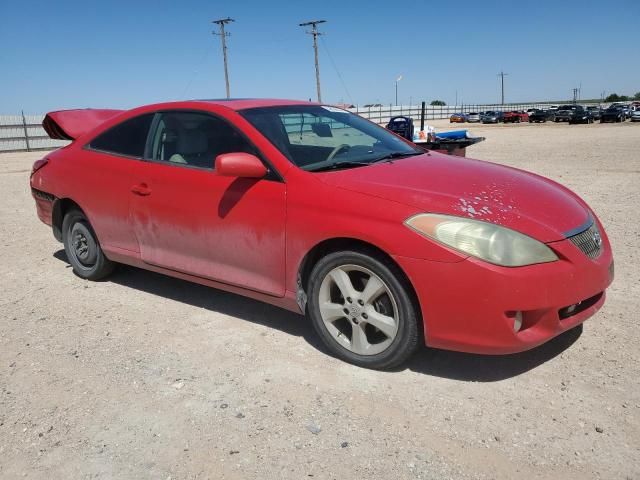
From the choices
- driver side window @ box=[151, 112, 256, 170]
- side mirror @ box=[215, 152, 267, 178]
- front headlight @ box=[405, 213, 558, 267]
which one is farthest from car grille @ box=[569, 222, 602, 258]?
driver side window @ box=[151, 112, 256, 170]

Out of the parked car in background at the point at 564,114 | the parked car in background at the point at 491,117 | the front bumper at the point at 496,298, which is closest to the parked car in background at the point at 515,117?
the parked car in background at the point at 491,117

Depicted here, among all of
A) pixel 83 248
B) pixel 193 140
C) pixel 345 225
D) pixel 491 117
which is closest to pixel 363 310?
pixel 345 225

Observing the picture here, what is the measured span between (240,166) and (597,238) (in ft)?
7.08

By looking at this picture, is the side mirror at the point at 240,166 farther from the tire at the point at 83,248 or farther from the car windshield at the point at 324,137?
the tire at the point at 83,248

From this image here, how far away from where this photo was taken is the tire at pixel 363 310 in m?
2.99

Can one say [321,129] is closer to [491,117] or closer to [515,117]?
[515,117]

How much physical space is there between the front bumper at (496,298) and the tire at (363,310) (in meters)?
0.11

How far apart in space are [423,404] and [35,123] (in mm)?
30538

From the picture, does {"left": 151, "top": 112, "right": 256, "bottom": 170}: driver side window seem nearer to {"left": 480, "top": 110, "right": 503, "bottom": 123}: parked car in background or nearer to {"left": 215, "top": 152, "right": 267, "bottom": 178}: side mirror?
{"left": 215, "top": 152, "right": 267, "bottom": 178}: side mirror

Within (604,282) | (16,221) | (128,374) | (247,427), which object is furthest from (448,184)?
(16,221)

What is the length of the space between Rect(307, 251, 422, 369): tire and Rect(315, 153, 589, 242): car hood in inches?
15.7

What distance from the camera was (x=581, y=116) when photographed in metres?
43.8

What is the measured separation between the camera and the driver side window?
3.77 meters

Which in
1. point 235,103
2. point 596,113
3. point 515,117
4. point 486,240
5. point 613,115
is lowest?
point 486,240
